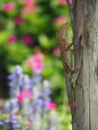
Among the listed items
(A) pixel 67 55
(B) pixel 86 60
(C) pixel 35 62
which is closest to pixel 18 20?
(C) pixel 35 62

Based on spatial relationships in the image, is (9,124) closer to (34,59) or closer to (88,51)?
(88,51)

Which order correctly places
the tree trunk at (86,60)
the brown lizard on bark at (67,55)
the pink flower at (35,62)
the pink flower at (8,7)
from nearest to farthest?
the tree trunk at (86,60), the brown lizard on bark at (67,55), the pink flower at (35,62), the pink flower at (8,7)

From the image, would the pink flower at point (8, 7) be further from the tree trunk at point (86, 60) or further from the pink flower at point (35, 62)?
the tree trunk at point (86, 60)

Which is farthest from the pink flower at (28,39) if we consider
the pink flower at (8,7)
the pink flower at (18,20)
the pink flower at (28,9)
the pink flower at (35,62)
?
the pink flower at (35,62)

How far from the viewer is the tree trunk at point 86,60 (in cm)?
218

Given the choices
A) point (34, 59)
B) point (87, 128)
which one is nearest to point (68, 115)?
point (34, 59)

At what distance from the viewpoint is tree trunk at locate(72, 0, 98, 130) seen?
86.0 inches

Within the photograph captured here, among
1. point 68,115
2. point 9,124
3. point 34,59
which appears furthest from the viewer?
point 34,59

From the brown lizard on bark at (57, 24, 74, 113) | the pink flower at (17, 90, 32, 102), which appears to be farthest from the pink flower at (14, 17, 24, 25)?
the brown lizard on bark at (57, 24, 74, 113)

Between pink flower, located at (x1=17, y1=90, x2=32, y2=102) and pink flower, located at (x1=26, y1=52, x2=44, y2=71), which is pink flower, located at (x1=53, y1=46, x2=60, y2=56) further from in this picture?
pink flower, located at (x1=17, y1=90, x2=32, y2=102)

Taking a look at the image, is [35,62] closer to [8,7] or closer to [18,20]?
[8,7]

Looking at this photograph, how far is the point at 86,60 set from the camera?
7.25 feet

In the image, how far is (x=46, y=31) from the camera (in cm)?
683

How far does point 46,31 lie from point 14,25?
41 centimetres
